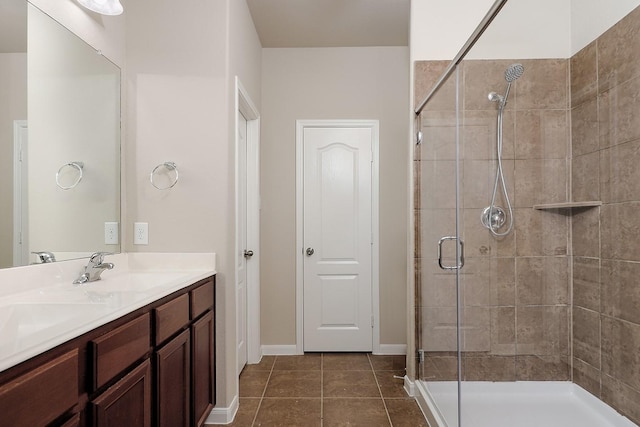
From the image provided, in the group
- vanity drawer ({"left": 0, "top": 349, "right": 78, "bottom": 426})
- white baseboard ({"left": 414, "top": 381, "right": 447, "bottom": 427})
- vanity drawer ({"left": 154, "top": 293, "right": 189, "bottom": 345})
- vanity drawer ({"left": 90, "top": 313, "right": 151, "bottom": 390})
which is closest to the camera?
vanity drawer ({"left": 0, "top": 349, "right": 78, "bottom": 426})

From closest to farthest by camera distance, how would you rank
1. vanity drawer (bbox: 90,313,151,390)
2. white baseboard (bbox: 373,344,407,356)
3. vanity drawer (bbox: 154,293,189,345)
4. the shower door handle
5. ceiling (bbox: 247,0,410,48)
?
vanity drawer (bbox: 90,313,151,390) → vanity drawer (bbox: 154,293,189,345) → the shower door handle → ceiling (bbox: 247,0,410,48) → white baseboard (bbox: 373,344,407,356)

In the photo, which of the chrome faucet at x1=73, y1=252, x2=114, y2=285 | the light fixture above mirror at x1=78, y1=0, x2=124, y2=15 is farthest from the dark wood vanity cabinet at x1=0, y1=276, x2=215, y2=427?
the light fixture above mirror at x1=78, y1=0, x2=124, y2=15

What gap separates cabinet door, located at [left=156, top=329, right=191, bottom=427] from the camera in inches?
57.4

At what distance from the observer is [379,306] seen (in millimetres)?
3227

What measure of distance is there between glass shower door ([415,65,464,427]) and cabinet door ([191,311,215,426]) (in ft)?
4.12

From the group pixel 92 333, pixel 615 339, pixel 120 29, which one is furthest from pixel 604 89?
pixel 120 29

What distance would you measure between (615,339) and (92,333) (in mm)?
1671

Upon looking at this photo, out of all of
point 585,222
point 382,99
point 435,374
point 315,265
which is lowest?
point 435,374

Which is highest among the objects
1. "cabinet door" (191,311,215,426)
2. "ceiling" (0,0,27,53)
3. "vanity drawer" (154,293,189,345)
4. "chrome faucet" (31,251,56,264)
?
"ceiling" (0,0,27,53)

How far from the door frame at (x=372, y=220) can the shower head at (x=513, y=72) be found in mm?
1765

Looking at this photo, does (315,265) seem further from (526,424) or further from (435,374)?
(526,424)

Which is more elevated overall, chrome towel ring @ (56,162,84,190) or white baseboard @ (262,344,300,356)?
chrome towel ring @ (56,162,84,190)

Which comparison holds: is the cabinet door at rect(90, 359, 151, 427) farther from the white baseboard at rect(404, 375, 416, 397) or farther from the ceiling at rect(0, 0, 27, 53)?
the white baseboard at rect(404, 375, 416, 397)

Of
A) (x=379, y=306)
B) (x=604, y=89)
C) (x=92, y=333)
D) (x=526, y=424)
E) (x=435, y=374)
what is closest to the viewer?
(x=92, y=333)
